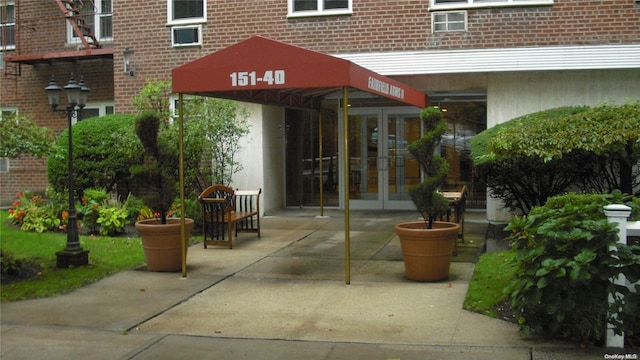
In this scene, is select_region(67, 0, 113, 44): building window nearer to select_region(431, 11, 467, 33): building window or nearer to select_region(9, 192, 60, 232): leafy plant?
select_region(9, 192, 60, 232): leafy plant

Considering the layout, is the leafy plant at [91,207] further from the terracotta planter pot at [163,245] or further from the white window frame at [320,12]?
the white window frame at [320,12]

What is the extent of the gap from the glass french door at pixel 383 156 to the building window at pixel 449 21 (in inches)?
90.3

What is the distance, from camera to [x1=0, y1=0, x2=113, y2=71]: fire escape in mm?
15820

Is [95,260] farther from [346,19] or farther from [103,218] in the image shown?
[346,19]

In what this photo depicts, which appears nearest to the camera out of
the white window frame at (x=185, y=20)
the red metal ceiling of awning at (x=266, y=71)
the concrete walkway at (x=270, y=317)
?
the concrete walkway at (x=270, y=317)

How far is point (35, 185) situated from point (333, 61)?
12.4m

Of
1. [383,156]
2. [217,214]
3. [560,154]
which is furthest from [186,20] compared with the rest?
[560,154]

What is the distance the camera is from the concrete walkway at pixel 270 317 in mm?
5660

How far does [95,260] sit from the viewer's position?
9.62 m

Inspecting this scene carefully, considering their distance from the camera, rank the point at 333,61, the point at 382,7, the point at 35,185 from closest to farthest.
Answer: the point at 333,61, the point at 382,7, the point at 35,185

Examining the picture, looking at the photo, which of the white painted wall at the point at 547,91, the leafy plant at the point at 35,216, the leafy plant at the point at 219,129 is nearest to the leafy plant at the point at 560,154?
the white painted wall at the point at 547,91

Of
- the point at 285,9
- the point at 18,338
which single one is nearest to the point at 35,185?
the point at 285,9

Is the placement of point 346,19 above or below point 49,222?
above

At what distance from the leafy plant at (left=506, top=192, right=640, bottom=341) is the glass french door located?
8886mm
